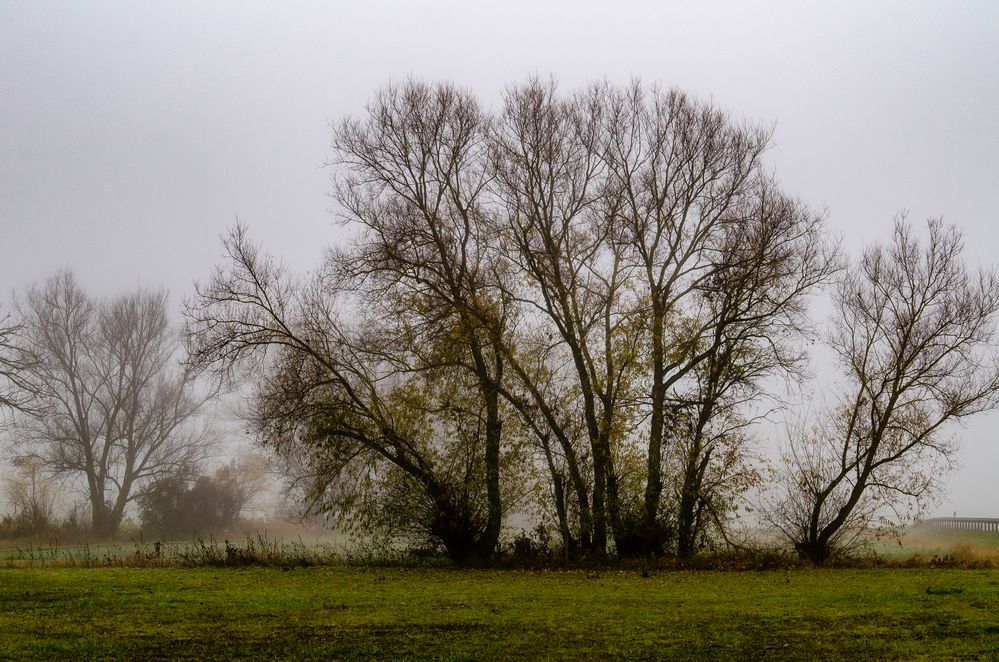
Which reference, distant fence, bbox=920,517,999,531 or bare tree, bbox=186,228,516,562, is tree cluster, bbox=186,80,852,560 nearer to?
bare tree, bbox=186,228,516,562

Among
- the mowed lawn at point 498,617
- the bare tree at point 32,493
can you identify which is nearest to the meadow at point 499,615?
the mowed lawn at point 498,617

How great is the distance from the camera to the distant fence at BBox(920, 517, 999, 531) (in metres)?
42.9

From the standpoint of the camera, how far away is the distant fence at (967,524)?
1690 inches

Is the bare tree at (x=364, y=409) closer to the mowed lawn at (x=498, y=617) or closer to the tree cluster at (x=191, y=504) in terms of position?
the mowed lawn at (x=498, y=617)

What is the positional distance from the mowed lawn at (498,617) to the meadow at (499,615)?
0.04 m

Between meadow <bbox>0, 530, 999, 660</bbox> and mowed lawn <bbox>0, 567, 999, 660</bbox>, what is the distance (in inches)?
1.5

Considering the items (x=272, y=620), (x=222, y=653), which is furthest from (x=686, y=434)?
(x=222, y=653)

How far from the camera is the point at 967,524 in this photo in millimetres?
45969

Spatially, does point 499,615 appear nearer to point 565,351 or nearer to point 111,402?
point 565,351

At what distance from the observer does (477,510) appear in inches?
1056

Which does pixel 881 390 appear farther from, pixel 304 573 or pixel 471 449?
pixel 304 573

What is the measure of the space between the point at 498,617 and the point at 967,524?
40.6m

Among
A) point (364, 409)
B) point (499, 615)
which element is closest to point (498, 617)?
point (499, 615)

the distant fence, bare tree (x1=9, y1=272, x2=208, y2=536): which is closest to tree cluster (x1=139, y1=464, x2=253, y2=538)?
bare tree (x1=9, y1=272, x2=208, y2=536)
